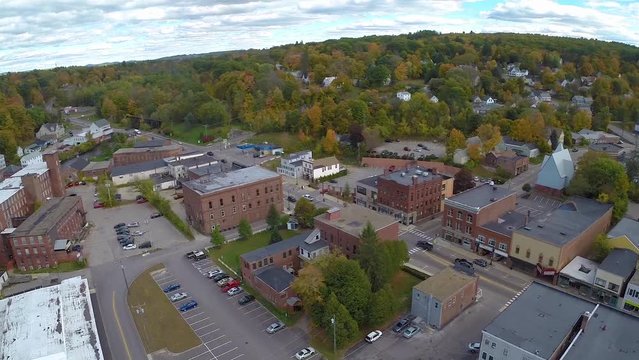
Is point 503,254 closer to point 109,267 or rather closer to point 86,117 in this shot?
point 109,267

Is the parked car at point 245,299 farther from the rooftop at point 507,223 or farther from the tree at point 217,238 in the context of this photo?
the rooftop at point 507,223

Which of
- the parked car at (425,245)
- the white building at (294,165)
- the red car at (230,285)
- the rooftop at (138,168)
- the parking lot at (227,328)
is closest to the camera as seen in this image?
the parking lot at (227,328)

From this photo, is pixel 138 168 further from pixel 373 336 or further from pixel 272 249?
pixel 373 336

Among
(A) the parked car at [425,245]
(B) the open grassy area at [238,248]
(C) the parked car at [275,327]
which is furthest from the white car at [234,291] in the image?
(A) the parked car at [425,245]

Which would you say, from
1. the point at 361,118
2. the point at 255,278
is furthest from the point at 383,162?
the point at 255,278

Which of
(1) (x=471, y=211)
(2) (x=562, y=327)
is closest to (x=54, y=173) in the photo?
(1) (x=471, y=211)

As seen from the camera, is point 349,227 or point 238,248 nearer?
point 349,227
